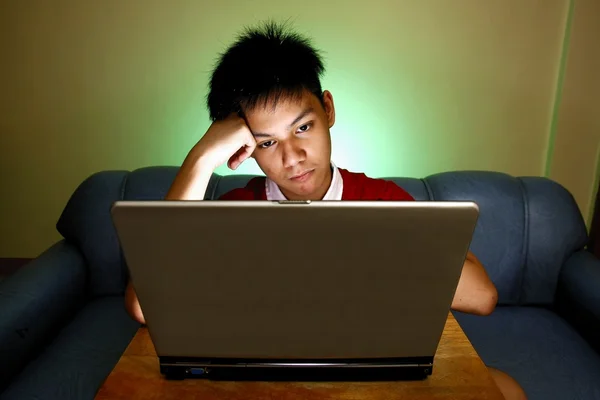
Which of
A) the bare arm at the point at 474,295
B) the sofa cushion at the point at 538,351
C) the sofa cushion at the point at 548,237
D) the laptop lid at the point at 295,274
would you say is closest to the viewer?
the laptop lid at the point at 295,274

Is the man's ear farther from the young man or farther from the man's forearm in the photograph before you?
the man's forearm

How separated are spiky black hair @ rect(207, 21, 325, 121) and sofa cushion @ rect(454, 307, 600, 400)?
1.03 m

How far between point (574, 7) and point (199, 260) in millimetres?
1982

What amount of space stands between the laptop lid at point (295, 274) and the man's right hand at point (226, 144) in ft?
1.57

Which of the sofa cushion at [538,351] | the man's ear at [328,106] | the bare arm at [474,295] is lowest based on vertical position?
the sofa cushion at [538,351]

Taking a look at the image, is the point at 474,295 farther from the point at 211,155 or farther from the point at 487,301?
the point at 211,155

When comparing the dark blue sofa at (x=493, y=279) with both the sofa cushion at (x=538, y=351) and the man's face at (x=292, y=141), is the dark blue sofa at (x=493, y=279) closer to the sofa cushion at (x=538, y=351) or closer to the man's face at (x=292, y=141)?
the sofa cushion at (x=538, y=351)

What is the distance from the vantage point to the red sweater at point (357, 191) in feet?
4.14

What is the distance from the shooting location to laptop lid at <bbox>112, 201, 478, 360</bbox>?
0.54 meters

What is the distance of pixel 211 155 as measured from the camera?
1028 mm

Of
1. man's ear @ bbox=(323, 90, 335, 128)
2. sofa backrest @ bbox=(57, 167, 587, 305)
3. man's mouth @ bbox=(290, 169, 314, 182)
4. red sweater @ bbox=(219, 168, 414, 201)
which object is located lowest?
sofa backrest @ bbox=(57, 167, 587, 305)

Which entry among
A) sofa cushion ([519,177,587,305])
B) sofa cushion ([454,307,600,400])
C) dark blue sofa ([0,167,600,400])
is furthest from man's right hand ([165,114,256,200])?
sofa cushion ([519,177,587,305])

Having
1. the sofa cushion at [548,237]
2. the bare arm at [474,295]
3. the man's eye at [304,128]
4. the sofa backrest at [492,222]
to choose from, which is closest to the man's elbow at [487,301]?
the bare arm at [474,295]

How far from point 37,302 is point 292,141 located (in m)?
1.01
